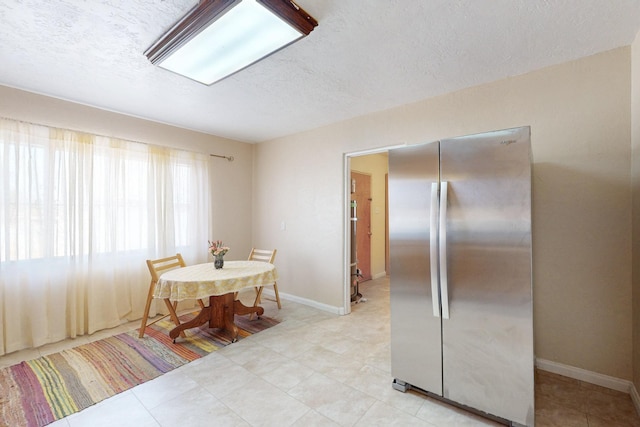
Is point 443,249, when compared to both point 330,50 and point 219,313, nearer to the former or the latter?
point 330,50

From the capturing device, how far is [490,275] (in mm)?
1688

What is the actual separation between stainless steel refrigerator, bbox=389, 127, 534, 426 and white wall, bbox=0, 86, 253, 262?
3.12m

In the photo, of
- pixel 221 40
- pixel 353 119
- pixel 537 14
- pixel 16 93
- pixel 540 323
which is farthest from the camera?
pixel 353 119

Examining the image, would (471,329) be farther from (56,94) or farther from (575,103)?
(56,94)

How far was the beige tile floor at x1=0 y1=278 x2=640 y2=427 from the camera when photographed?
5.74ft

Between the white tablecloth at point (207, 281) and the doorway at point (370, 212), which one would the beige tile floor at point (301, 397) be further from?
the doorway at point (370, 212)

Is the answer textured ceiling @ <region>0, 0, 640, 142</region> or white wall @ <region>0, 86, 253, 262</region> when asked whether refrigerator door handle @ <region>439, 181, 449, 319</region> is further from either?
white wall @ <region>0, 86, 253, 262</region>

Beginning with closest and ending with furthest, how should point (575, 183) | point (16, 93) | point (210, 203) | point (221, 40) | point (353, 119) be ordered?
point (221, 40) < point (575, 183) < point (16, 93) < point (353, 119) < point (210, 203)

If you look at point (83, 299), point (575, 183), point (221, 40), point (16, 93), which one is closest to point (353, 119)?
point (221, 40)

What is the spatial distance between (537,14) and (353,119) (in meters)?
2.04

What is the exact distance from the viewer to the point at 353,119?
3465 mm

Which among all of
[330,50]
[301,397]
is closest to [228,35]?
[330,50]

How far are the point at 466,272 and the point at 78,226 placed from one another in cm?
385

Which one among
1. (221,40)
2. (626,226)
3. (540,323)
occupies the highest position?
(221,40)
